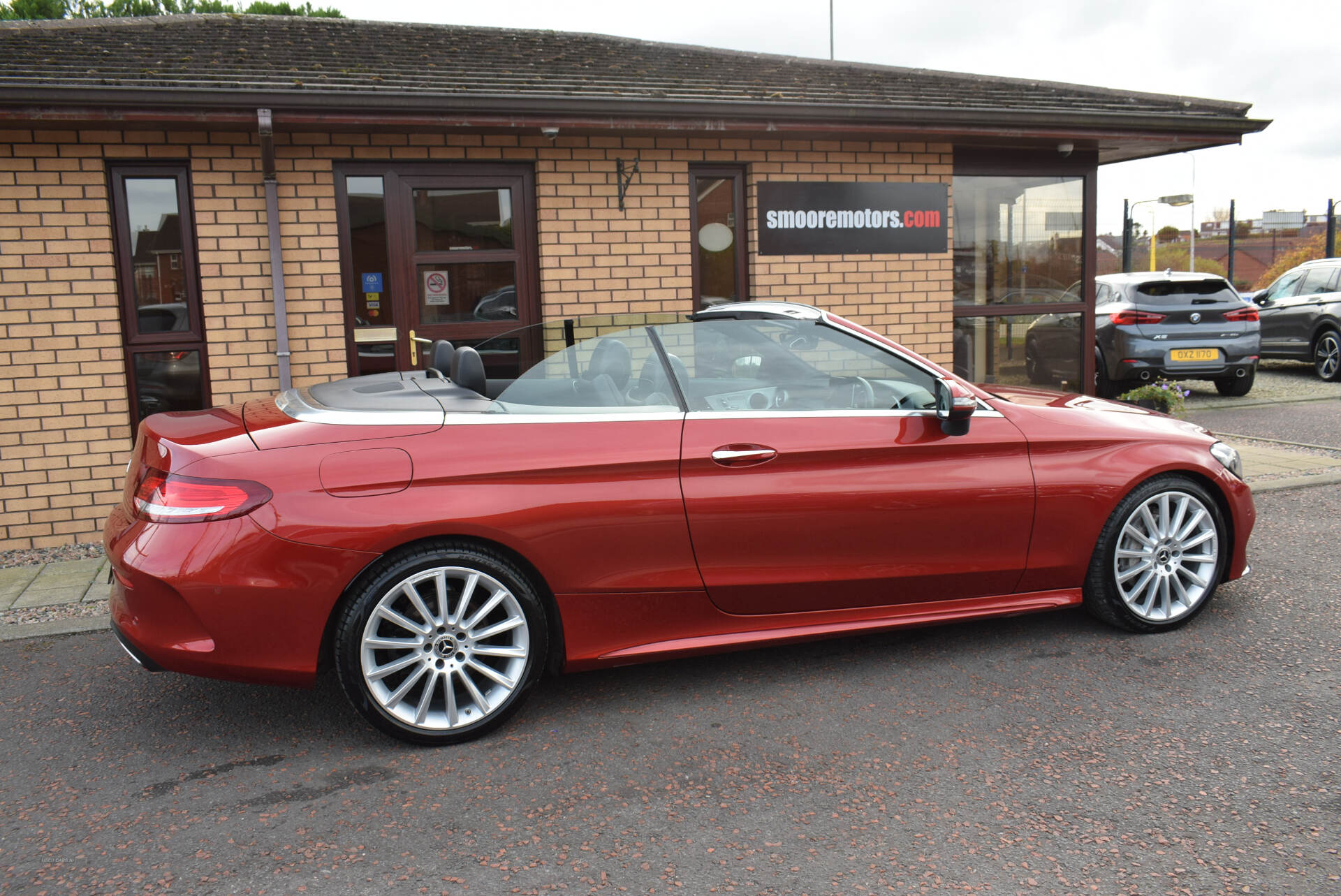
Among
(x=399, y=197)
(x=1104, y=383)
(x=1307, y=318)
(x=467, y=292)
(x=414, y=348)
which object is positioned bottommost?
(x=1104, y=383)

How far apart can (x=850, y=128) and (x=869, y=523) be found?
14.3ft

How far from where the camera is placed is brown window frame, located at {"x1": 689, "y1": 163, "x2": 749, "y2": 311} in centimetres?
760

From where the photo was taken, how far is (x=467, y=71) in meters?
7.23

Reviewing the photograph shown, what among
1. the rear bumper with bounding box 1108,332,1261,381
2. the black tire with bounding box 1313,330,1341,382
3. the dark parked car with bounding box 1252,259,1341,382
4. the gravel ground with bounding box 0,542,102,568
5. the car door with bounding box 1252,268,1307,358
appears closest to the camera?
the gravel ground with bounding box 0,542,102,568

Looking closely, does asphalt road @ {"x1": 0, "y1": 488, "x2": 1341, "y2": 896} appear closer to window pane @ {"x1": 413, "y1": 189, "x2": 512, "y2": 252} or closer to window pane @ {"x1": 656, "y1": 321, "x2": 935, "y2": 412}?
window pane @ {"x1": 656, "y1": 321, "x2": 935, "y2": 412}

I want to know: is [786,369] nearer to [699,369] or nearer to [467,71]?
[699,369]

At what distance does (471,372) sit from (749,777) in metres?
1.76

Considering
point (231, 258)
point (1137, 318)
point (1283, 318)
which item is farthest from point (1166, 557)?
point (1283, 318)

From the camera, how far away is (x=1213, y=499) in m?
4.44

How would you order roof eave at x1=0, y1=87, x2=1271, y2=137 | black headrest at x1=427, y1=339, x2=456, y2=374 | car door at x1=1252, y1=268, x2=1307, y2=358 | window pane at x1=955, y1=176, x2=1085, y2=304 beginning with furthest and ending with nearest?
car door at x1=1252, y1=268, x2=1307, y2=358
window pane at x1=955, y1=176, x2=1085, y2=304
roof eave at x1=0, y1=87, x2=1271, y2=137
black headrest at x1=427, y1=339, x2=456, y2=374

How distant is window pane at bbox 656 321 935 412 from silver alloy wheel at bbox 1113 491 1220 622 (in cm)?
109

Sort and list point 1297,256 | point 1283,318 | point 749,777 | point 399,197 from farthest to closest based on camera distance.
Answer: point 1297,256
point 1283,318
point 399,197
point 749,777

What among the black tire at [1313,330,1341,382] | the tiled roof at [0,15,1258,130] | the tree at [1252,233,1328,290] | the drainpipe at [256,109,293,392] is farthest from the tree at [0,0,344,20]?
the tree at [1252,233,1328,290]

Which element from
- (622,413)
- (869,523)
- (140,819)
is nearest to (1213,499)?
(869,523)
